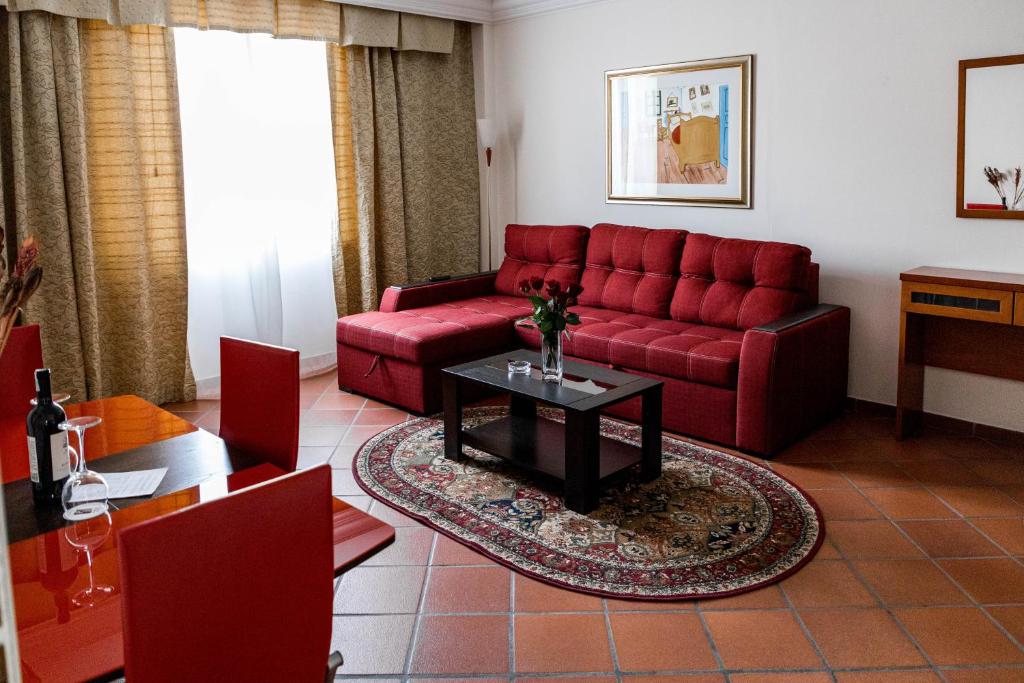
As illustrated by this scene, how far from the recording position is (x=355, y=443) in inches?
171

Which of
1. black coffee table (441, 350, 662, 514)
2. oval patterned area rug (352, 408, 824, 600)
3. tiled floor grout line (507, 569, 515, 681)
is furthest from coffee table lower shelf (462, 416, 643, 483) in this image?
tiled floor grout line (507, 569, 515, 681)

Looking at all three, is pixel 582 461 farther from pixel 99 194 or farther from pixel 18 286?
pixel 99 194

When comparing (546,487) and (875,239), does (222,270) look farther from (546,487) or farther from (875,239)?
(875,239)

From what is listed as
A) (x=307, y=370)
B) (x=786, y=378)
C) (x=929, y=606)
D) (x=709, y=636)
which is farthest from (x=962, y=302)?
(x=307, y=370)

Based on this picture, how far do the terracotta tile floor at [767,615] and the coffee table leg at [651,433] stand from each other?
0.68 metres

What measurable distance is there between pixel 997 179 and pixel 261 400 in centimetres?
348

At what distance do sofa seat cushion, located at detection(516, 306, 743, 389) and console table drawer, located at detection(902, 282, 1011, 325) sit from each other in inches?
32.2

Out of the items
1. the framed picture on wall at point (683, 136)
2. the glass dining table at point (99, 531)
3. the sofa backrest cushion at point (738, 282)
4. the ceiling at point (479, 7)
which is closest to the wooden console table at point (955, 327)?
the sofa backrest cushion at point (738, 282)

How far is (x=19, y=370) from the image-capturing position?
2682 mm

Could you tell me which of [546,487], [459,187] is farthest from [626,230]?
[546,487]

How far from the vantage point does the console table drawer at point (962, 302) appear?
3.75 m

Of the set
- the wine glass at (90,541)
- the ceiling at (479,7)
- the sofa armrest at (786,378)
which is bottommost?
the sofa armrest at (786,378)

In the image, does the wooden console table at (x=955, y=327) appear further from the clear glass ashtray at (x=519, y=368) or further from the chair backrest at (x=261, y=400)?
the chair backrest at (x=261, y=400)

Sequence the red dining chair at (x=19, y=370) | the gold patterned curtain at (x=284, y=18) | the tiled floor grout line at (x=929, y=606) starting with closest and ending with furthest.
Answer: the tiled floor grout line at (x=929, y=606) → the red dining chair at (x=19, y=370) → the gold patterned curtain at (x=284, y=18)
